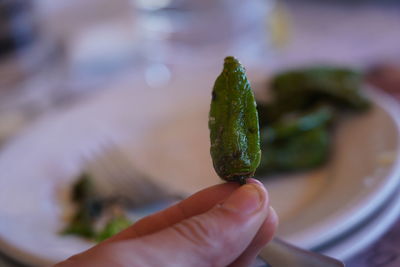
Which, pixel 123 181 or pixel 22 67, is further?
pixel 22 67

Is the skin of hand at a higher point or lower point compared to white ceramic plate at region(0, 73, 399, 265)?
higher

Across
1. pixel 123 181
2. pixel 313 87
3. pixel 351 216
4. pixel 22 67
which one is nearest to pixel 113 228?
pixel 123 181

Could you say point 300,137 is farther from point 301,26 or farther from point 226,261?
point 301,26

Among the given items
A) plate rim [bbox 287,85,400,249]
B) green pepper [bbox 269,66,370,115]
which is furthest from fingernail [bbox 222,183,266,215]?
green pepper [bbox 269,66,370,115]

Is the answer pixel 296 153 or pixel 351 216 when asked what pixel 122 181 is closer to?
pixel 296 153

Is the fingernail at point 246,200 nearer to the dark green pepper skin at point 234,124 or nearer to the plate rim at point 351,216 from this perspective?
the dark green pepper skin at point 234,124

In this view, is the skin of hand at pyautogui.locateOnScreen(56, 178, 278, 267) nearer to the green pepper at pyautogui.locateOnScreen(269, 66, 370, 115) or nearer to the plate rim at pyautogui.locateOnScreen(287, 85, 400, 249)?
the plate rim at pyautogui.locateOnScreen(287, 85, 400, 249)
